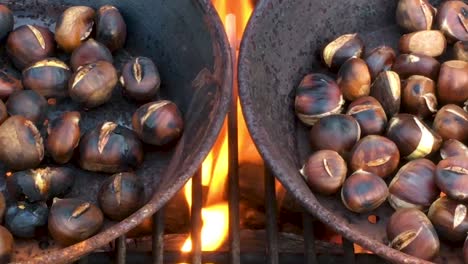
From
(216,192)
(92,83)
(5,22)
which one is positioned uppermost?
(5,22)

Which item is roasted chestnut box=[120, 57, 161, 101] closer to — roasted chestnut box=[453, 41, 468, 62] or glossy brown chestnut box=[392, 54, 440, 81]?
glossy brown chestnut box=[392, 54, 440, 81]

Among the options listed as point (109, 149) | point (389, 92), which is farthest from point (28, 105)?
point (389, 92)

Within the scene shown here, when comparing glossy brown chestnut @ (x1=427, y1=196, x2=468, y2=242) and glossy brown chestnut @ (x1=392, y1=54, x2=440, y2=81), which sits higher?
glossy brown chestnut @ (x1=392, y1=54, x2=440, y2=81)

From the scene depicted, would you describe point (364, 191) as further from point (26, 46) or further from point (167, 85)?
point (26, 46)

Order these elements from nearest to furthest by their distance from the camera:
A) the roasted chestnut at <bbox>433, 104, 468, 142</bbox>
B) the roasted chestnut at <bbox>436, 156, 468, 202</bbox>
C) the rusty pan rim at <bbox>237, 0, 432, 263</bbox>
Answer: the rusty pan rim at <bbox>237, 0, 432, 263</bbox> < the roasted chestnut at <bbox>436, 156, 468, 202</bbox> < the roasted chestnut at <bbox>433, 104, 468, 142</bbox>

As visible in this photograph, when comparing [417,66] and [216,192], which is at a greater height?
[417,66]

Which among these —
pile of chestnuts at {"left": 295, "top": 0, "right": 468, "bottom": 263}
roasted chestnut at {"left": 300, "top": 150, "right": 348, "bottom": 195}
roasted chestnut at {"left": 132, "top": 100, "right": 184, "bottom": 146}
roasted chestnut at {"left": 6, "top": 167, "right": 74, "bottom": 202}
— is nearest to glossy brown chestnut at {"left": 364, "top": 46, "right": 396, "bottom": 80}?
pile of chestnuts at {"left": 295, "top": 0, "right": 468, "bottom": 263}

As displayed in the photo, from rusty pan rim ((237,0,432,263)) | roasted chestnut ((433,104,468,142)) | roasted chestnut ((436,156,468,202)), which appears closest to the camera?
rusty pan rim ((237,0,432,263))

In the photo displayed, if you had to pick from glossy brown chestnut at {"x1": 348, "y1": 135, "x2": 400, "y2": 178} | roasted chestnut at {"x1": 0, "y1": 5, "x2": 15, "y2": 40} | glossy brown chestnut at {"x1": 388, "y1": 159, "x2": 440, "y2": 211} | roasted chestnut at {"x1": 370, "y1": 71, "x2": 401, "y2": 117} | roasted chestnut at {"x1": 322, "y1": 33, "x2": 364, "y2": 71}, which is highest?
roasted chestnut at {"x1": 0, "y1": 5, "x2": 15, "y2": 40}
